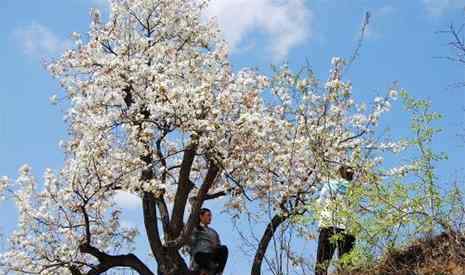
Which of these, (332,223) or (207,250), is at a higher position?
(207,250)

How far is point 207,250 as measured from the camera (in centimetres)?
1100

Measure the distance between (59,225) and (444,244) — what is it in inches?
309

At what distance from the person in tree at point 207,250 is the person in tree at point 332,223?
2221 millimetres

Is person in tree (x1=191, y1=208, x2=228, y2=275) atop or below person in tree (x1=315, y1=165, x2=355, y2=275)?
atop

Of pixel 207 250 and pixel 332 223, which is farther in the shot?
pixel 207 250

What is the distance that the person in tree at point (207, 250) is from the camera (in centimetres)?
1096

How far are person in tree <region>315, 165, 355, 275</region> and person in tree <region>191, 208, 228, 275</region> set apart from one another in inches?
87.4

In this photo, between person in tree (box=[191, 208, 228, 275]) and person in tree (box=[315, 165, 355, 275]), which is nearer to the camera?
person in tree (box=[315, 165, 355, 275])

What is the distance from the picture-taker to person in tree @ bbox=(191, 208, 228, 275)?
1096 cm

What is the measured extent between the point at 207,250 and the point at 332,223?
10.8ft

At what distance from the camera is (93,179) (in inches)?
538

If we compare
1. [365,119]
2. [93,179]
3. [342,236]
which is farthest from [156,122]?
[342,236]

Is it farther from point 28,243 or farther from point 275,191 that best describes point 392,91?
point 28,243

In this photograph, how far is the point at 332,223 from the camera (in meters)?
8.19
